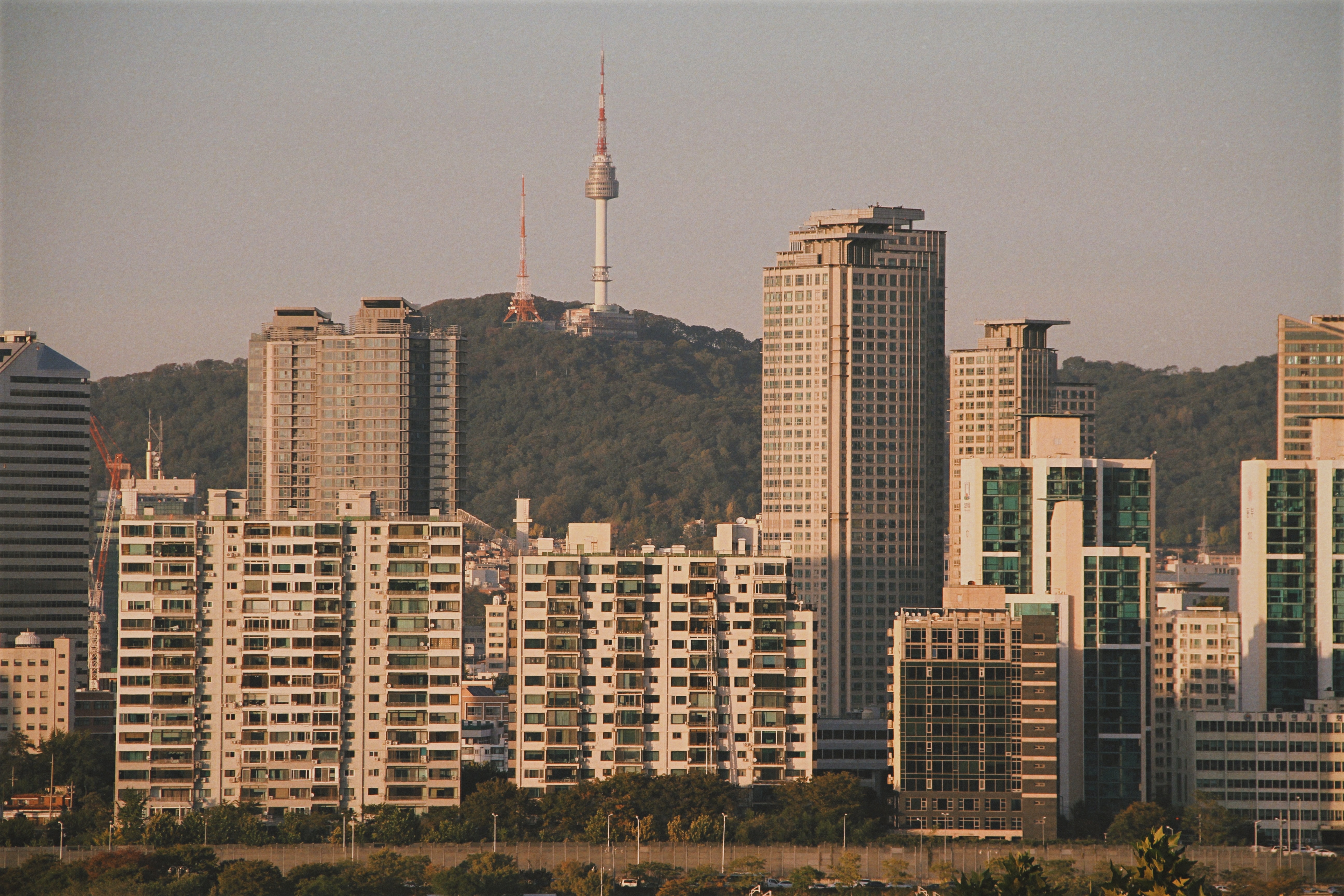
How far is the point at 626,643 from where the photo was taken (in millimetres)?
129125

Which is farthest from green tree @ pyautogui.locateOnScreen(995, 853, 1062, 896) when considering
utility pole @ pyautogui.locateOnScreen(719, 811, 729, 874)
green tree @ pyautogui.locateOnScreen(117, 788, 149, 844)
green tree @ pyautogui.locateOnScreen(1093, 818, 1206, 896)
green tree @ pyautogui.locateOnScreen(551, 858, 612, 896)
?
green tree @ pyautogui.locateOnScreen(117, 788, 149, 844)

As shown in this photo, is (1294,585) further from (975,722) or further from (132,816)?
(132,816)

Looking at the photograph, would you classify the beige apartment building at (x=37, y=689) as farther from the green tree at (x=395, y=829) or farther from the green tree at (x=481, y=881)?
the green tree at (x=481, y=881)

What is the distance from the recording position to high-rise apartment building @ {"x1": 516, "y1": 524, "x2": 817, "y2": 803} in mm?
128375

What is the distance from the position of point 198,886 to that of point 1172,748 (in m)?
57.7

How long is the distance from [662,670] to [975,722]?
17.7 metres

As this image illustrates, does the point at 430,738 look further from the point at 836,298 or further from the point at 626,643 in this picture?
the point at 836,298

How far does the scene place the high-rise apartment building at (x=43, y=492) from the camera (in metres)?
166

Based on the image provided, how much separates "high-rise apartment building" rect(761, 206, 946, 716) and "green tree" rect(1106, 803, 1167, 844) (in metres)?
55.2

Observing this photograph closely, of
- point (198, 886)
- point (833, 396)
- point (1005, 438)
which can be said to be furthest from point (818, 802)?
point (1005, 438)

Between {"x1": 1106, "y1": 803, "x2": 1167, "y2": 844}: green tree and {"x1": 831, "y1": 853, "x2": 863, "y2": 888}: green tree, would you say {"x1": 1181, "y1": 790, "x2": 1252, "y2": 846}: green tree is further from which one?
{"x1": 831, "y1": 853, "x2": 863, "y2": 888}: green tree

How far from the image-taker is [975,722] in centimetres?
12388

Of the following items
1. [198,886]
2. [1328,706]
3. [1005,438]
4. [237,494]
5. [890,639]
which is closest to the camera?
[198,886]

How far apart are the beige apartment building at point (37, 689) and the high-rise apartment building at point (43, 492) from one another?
702 inches
